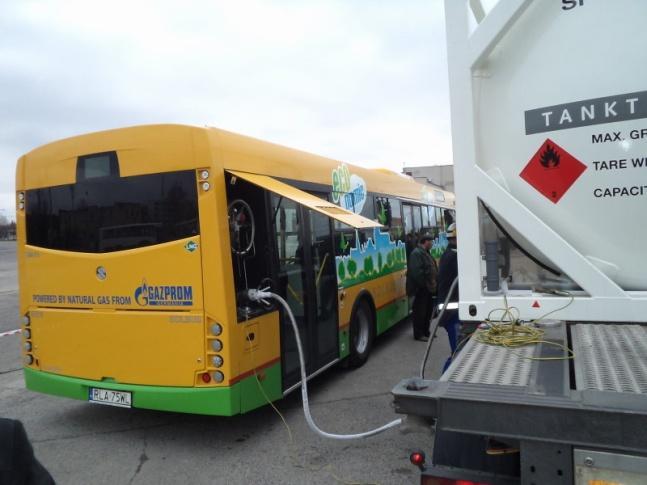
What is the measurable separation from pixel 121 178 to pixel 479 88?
3.33 meters

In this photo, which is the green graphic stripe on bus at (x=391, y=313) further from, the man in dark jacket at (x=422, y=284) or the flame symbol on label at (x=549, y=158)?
the flame symbol on label at (x=549, y=158)

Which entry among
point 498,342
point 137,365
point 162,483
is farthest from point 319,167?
point 498,342

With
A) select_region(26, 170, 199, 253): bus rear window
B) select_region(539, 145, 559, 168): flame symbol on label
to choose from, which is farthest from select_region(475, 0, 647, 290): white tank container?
select_region(26, 170, 199, 253): bus rear window

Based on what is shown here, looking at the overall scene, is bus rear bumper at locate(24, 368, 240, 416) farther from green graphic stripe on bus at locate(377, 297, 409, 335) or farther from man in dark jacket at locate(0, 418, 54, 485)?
green graphic stripe on bus at locate(377, 297, 409, 335)

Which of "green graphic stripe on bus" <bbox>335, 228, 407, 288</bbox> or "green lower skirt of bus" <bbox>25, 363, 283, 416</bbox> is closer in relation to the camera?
"green lower skirt of bus" <bbox>25, 363, 283, 416</bbox>

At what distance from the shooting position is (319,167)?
20.4 ft

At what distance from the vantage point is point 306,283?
5.57m

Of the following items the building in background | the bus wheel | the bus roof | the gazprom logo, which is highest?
the building in background

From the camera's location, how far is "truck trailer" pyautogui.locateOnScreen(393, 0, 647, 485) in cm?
187

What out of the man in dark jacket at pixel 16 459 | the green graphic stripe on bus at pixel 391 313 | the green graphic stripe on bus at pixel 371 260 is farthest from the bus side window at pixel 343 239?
the man in dark jacket at pixel 16 459

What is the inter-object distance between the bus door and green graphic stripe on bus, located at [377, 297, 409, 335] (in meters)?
1.71

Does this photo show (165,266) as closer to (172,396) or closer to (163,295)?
(163,295)

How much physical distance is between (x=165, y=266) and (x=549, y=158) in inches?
125

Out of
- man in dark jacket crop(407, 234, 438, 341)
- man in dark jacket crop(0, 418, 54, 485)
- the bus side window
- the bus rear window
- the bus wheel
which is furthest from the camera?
man in dark jacket crop(407, 234, 438, 341)
